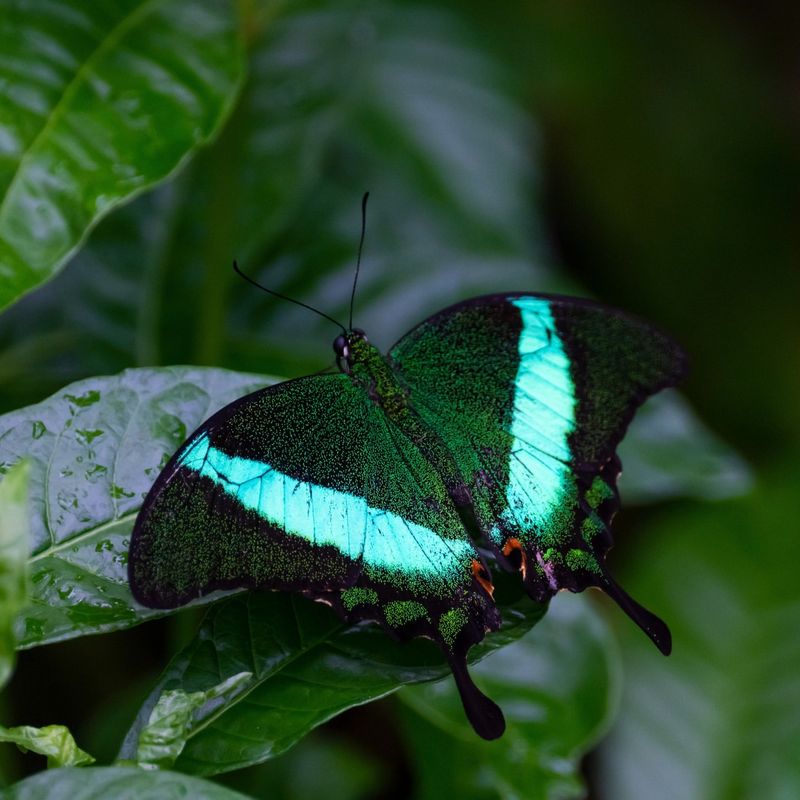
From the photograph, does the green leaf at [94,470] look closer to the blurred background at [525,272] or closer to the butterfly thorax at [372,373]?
the butterfly thorax at [372,373]

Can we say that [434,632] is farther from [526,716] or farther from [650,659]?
[650,659]

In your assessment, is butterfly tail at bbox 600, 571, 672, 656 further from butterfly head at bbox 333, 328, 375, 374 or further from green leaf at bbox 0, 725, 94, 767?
green leaf at bbox 0, 725, 94, 767

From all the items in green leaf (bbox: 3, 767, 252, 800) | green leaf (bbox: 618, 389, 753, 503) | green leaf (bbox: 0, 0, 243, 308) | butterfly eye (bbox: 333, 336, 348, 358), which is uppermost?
green leaf (bbox: 0, 0, 243, 308)

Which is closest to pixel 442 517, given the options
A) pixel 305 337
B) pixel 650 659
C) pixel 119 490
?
pixel 119 490

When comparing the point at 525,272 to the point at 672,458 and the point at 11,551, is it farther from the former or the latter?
the point at 11,551

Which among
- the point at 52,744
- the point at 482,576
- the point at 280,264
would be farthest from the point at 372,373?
the point at 280,264

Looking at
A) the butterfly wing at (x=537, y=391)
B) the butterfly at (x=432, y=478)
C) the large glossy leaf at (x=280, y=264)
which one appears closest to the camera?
the butterfly at (x=432, y=478)

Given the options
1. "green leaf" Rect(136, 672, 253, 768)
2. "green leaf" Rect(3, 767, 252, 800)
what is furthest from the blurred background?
"green leaf" Rect(3, 767, 252, 800)

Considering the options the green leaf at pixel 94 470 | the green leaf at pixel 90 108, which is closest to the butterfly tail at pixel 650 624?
A: the green leaf at pixel 94 470
